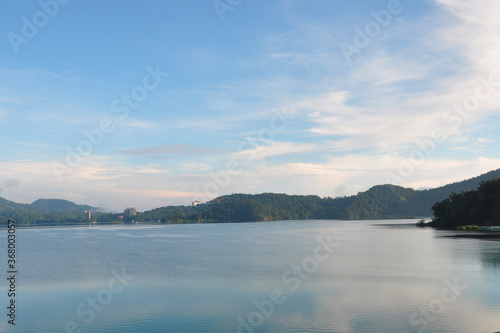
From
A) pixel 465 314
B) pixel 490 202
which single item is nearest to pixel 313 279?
pixel 465 314

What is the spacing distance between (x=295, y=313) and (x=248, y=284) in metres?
10.4

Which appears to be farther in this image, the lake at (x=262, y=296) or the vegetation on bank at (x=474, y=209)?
the vegetation on bank at (x=474, y=209)

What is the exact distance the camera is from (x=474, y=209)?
4855 inches

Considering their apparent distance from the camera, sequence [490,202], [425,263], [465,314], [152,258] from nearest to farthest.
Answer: [465,314] < [425,263] < [152,258] < [490,202]

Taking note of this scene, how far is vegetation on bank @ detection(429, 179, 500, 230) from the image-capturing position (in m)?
118

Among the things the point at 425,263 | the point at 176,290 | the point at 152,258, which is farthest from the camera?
the point at 152,258

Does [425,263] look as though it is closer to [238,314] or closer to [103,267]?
[238,314]

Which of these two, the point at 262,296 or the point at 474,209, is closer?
the point at 262,296

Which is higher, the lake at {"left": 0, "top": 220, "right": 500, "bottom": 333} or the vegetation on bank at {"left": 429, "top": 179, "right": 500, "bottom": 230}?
the vegetation on bank at {"left": 429, "top": 179, "right": 500, "bottom": 230}

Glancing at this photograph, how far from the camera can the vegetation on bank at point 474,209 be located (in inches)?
4633

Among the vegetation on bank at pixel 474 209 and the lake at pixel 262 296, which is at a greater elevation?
the vegetation on bank at pixel 474 209

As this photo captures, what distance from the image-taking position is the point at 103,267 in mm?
47812

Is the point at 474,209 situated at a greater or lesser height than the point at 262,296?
greater

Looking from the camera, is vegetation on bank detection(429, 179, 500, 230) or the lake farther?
vegetation on bank detection(429, 179, 500, 230)
